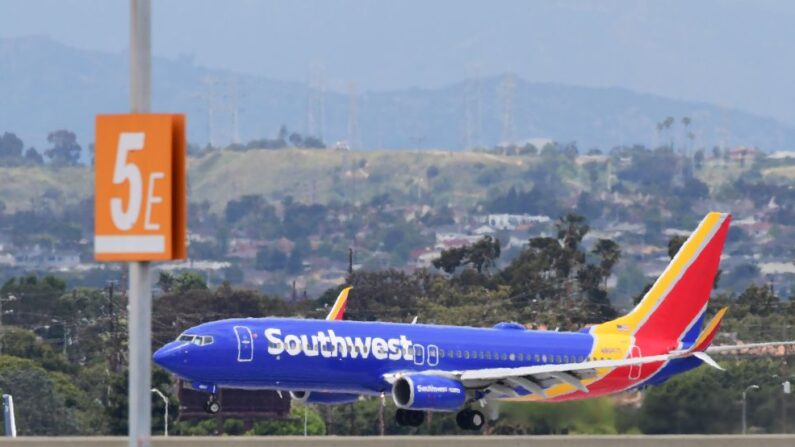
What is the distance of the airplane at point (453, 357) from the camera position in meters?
53.2

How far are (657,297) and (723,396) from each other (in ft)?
39.0

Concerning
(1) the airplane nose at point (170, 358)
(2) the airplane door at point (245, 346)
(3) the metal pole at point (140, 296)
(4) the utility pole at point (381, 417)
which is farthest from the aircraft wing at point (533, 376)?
(3) the metal pole at point (140, 296)

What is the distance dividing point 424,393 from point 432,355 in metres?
2.18

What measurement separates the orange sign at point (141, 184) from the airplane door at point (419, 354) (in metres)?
41.2

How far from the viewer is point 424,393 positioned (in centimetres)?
5531

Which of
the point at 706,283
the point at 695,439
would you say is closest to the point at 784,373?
the point at 706,283

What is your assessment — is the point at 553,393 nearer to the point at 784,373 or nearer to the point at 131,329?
the point at 784,373

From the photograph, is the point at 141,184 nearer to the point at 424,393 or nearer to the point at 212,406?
the point at 212,406

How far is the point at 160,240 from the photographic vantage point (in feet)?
51.3

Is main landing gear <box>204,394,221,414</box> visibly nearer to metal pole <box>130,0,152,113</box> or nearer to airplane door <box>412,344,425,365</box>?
→ airplane door <box>412,344,425,365</box>

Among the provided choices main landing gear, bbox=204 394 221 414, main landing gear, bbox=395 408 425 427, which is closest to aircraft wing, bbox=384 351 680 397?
main landing gear, bbox=395 408 425 427

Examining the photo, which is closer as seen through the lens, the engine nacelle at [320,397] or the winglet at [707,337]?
the engine nacelle at [320,397]

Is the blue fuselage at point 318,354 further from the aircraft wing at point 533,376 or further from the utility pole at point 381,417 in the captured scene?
the utility pole at point 381,417

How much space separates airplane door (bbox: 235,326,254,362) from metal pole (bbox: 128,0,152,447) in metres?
36.7
